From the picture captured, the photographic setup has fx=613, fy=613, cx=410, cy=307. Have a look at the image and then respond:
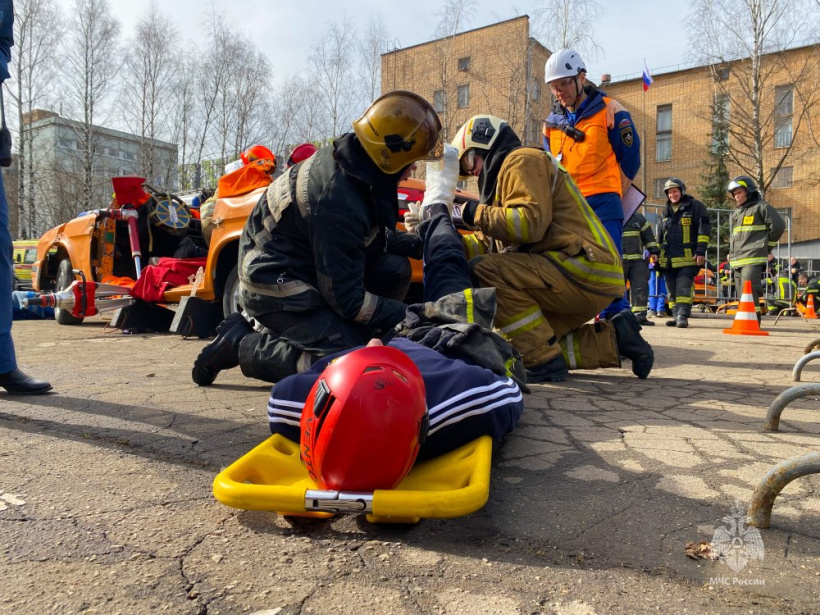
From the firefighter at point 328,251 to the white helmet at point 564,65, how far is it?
79.7 inches

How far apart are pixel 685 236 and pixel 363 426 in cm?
829

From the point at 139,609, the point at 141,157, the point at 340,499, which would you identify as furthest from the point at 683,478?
the point at 141,157

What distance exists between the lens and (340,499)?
1.46 metres

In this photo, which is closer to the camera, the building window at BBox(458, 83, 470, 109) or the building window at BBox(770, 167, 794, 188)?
the building window at BBox(458, 83, 470, 109)

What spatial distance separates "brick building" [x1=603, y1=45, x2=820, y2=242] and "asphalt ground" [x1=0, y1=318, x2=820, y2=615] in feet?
97.8

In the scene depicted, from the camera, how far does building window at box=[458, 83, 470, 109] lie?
94.1 ft

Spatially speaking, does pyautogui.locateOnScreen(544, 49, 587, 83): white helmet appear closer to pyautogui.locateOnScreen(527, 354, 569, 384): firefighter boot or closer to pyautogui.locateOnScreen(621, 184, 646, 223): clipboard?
pyautogui.locateOnScreen(621, 184, 646, 223): clipboard

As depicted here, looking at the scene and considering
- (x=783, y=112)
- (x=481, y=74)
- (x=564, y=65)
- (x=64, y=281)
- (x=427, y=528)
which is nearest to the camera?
(x=427, y=528)

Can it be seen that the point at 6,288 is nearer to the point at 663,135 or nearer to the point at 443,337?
the point at 443,337

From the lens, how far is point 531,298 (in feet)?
11.5

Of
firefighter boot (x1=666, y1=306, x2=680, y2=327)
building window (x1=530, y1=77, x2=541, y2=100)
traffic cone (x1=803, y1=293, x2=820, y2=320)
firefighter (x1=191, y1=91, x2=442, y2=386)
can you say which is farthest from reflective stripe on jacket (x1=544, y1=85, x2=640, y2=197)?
building window (x1=530, y1=77, x2=541, y2=100)

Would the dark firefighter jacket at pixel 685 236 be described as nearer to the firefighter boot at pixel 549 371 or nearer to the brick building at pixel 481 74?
the firefighter boot at pixel 549 371

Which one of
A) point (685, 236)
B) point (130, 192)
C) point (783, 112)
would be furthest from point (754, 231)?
point (783, 112)

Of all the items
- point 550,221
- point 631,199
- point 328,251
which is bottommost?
point 328,251
